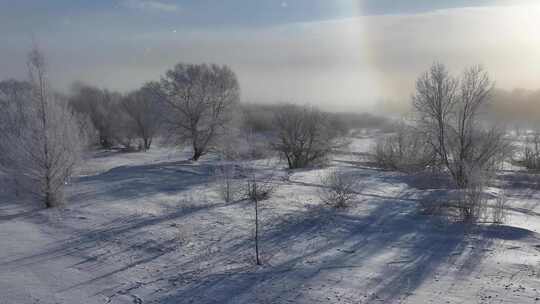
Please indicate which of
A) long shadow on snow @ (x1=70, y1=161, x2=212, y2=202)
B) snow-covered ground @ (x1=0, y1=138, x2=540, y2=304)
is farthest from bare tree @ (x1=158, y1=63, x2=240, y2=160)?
snow-covered ground @ (x1=0, y1=138, x2=540, y2=304)

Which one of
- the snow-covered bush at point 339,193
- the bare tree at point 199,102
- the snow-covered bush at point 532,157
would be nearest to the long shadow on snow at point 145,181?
the bare tree at point 199,102

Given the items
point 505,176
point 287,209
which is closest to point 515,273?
point 287,209

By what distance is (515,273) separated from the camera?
10234mm

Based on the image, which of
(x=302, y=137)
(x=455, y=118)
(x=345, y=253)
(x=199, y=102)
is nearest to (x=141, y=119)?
(x=199, y=102)

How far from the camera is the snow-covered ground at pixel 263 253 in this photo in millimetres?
9242

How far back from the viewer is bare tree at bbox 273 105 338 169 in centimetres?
4047

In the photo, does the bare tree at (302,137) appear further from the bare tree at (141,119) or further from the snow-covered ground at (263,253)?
the bare tree at (141,119)

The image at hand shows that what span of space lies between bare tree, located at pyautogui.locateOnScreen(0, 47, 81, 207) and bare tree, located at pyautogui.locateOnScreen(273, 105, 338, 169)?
24106 millimetres

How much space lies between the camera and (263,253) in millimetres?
12203

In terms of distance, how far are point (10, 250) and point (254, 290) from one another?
25.6ft

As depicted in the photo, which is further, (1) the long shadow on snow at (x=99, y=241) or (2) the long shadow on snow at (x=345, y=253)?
(1) the long shadow on snow at (x=99, y=241)

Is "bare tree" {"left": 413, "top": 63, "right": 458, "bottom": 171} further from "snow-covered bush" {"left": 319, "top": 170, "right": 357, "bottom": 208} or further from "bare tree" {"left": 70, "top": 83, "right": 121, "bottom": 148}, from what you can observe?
"bare tree" {"left": 70, "top": 83, "right": 121, "bottom": 148}

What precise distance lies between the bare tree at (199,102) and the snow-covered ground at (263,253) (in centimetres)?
1936

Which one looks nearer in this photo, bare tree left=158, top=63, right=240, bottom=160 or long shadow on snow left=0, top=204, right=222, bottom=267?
long shadow on snow left=0, top=204, right=222, bottom=267
